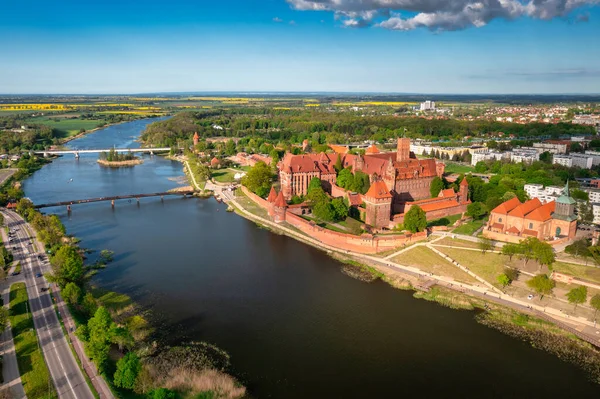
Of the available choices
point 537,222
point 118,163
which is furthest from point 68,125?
point 537,222

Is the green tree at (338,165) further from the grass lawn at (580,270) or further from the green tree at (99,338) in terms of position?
the green tree at (99,338)

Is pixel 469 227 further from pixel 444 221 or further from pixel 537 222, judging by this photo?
pixel 537 222

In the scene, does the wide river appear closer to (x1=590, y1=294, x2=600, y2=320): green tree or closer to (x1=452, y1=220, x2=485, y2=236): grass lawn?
(x1=590, y1=294, x2=600, y2=320): green tree

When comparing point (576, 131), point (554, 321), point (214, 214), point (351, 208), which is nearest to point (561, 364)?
point (554, 321)

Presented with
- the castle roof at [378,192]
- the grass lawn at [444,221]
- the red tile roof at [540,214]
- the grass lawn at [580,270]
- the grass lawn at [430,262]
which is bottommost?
the grass lawn at [430,262]

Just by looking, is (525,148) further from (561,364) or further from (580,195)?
(561,364)

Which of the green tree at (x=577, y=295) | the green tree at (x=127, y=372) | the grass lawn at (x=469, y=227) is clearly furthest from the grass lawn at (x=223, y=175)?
the green tree at (x=577, y=295)
